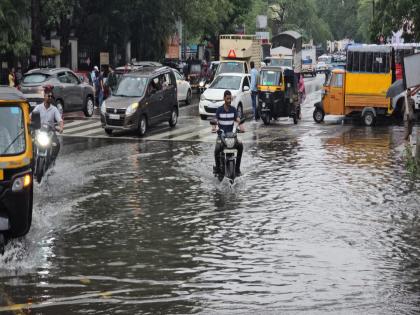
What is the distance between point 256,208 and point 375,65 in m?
17.6

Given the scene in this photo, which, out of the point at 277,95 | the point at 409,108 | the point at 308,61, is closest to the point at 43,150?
the point at 409,108

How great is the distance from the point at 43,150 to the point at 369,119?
16.1m

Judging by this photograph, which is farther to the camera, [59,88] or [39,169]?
[59,88]

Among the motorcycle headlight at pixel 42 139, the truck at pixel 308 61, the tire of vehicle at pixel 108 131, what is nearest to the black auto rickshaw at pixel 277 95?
the tire of vehicle at pixel 108 131

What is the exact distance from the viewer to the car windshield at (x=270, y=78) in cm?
3128

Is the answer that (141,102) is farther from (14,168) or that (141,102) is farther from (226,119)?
(14,168)

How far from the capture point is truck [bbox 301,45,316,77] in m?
82.6

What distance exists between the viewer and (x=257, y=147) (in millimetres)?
23406

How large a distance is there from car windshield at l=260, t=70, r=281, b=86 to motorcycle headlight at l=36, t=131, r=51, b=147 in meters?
15.3

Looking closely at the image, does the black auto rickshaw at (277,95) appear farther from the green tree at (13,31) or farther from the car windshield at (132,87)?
the green tree at (13,31)

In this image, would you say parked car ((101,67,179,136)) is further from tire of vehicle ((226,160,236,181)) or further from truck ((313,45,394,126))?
tire of vehicle ((226,160,236,181))

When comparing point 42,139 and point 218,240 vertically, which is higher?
point 42,139

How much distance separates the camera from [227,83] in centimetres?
3250

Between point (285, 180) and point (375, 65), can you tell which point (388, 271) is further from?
point (375, 65)
